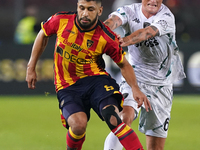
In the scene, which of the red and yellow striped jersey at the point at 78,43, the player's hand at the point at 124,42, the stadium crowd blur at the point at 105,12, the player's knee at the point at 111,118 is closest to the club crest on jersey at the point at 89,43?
the red and yellow striped jersey at the point at 78,43

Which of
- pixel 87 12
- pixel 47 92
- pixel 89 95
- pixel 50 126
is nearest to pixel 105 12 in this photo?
pixel 50 126

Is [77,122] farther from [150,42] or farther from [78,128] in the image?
[150,42]

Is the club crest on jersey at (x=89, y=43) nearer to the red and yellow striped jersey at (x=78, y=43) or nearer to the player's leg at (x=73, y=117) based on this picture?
the red and yellow striped jersey at (x=78, y=43)

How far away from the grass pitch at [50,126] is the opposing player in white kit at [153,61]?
3.58 ft

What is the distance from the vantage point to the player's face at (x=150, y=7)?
545cm

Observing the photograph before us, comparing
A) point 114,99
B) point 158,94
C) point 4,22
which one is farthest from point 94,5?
point 4,22

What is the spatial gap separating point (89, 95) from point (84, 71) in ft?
0.91

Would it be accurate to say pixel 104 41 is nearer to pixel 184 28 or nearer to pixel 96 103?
pixel 96 103

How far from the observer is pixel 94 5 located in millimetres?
4605

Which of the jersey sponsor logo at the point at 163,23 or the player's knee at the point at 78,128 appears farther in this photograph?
the jersey sponsor logo at the point at 163,23

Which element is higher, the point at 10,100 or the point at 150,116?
the point at 150,116

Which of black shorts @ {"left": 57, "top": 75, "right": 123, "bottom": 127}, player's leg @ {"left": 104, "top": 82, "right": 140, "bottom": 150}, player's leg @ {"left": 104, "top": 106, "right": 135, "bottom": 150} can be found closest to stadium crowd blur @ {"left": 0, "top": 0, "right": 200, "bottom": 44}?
player's leg @ {"left": 104, "top": 82, "right": 140, "bottom": 150}

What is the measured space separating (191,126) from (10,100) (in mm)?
5301

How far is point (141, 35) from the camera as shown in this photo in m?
5.02
